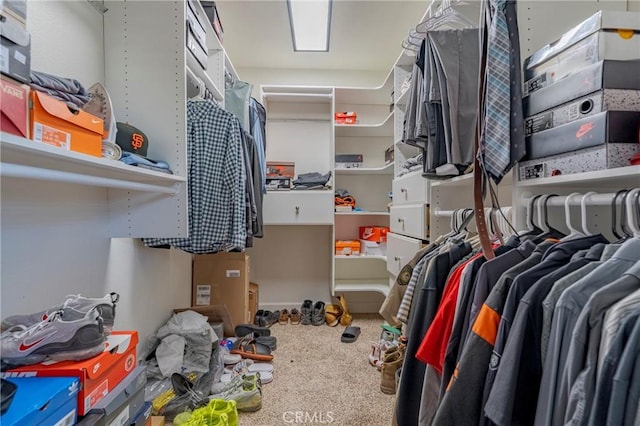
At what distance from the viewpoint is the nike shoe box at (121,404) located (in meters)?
0.76

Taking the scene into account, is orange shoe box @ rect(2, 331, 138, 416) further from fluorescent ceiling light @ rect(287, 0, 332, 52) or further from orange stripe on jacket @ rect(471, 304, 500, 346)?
fluorescent ceiling light @ rect(287, 0, 332, 52)

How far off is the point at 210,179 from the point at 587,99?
58.1 inches

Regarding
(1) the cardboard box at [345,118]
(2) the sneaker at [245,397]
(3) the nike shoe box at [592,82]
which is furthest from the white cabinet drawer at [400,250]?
(1) the cardboard box at [345,118]

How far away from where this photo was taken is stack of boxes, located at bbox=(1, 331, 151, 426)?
0.62m

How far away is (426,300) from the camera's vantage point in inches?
37.4

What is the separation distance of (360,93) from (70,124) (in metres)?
2.54

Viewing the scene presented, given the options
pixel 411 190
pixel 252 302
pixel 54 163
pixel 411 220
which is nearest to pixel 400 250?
pixel 411 220

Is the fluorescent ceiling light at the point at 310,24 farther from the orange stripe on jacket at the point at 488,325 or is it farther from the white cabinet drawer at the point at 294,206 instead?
the orange stripe on jacket at the point at 488,325

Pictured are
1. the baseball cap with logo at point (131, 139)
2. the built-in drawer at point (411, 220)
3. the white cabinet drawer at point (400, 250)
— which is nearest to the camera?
the baseball cap with logo at point (131, 139)

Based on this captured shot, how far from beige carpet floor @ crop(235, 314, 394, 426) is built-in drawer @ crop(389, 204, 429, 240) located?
93 centimetres

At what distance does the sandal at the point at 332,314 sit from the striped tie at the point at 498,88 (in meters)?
2.20

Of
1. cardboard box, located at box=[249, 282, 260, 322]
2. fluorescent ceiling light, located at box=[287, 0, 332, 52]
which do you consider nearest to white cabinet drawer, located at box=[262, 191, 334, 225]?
cardboard box, located at box=[249, 282, 260, 322]

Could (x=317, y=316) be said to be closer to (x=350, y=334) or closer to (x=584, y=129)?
(x=350, y=334)

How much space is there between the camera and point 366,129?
2.88 m
